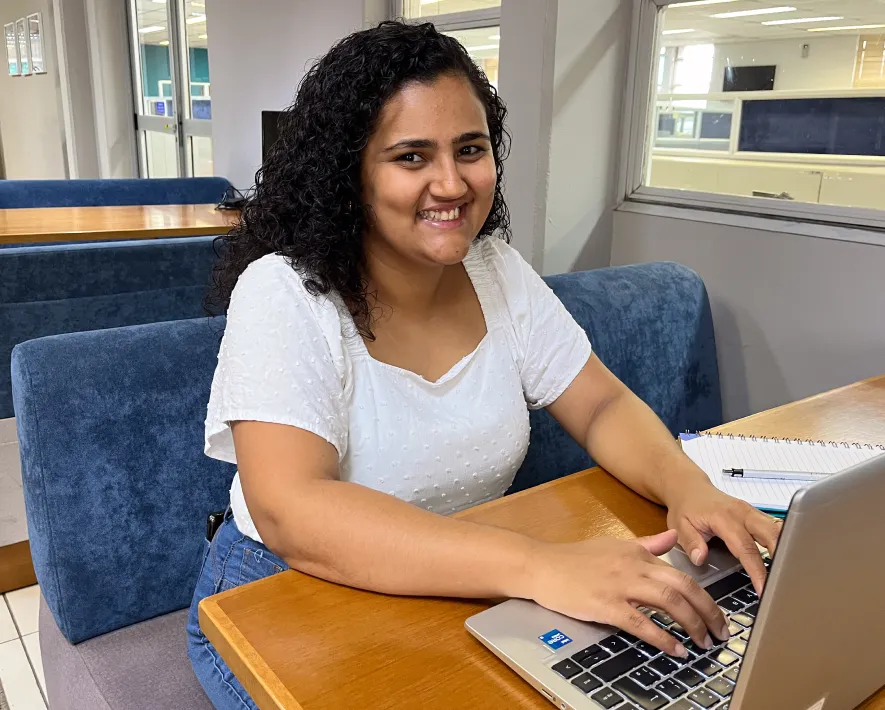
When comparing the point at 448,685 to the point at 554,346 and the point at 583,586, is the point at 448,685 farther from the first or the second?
the point at 554,346

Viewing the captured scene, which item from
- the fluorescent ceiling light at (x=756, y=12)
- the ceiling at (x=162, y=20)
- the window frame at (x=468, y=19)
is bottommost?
the fluorescent ceiling light at (x=756, y=12)

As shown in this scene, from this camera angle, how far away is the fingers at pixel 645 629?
658mm

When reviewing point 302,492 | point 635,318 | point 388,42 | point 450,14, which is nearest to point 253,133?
point 450,14

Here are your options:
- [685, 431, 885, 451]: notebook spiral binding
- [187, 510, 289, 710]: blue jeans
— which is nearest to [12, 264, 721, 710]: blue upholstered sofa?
[187, 510, 289, 710]: blue jeans

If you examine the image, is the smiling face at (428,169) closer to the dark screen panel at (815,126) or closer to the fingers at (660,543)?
the fingers at (660,543)

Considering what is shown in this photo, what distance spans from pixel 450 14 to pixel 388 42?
2230 millimetres

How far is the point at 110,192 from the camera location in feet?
13.9

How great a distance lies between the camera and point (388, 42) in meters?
1.05

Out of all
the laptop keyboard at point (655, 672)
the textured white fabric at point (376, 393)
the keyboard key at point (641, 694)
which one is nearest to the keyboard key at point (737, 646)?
the laptop keyboard at point (655, 672)

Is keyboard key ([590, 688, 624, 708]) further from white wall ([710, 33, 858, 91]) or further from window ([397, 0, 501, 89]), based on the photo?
window ([397, 0, 501, 89])

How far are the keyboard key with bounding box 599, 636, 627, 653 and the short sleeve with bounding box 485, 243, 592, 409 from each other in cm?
56

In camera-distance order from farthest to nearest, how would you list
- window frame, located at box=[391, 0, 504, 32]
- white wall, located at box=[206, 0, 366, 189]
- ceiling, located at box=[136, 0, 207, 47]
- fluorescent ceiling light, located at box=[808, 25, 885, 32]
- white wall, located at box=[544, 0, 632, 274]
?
ceiling, located at box=[136, 0, 207, 47] < white wall, located at box=[206, 0, 366, 189] < window frame, located at box=[391, 0, 504, 32] < white wall, located at box=[544, 0, 632, 274] < fluorescent ceiling light, located at box=[808, 25, 885, 32]

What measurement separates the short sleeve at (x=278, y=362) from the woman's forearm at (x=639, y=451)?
38cm

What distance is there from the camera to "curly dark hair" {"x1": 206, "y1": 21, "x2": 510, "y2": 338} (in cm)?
103
